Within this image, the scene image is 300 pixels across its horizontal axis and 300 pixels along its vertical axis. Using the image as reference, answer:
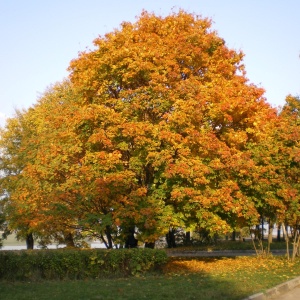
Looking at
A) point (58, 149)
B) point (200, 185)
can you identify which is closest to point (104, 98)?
point (58, 149)

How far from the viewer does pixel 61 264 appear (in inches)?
588

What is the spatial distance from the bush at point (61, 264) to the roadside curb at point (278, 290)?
5.03m

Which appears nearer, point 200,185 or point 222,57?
point 200,185

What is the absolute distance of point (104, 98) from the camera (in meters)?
20.5

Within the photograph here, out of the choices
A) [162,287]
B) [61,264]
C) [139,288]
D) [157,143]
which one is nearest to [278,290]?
[162,287]

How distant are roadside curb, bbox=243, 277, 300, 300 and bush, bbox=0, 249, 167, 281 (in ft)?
16.5

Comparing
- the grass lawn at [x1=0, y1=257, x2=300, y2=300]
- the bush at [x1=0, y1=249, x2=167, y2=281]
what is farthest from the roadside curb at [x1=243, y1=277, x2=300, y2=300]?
the bush at [x1=0, y1=249, x2=167, y2=281]

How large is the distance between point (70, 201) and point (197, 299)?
33.4ft

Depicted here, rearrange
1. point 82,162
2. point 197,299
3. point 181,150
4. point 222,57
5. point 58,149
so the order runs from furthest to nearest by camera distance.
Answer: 1. point 222,57
2. point 58,149
3. point 82,162
4. point 181,150
5. point 197,299

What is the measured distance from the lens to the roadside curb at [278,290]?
10.8m

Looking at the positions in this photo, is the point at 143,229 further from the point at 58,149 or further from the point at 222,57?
the point at 222,57

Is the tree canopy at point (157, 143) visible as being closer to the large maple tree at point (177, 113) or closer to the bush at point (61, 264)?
the large maple tree at point (177, 113)

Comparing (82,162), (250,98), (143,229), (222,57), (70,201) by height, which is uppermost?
(222,57)

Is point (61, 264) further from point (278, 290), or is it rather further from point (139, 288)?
point (278, 290)
